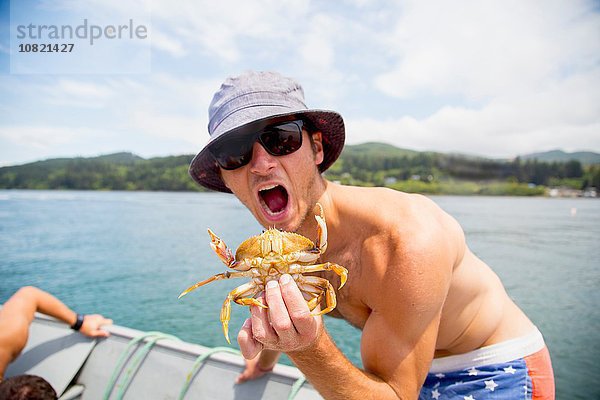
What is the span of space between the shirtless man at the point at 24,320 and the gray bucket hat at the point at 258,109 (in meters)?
3.05

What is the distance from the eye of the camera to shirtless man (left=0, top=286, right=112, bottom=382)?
4.29 meters

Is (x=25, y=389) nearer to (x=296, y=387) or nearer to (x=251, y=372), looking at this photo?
(x=251, y=372)

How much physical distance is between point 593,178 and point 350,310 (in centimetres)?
9000

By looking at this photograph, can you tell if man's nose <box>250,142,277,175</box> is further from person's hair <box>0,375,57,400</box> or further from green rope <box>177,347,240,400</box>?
person's hair <box>0,375,57,400</box>

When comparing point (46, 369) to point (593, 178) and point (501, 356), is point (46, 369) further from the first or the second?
point (593, 178)

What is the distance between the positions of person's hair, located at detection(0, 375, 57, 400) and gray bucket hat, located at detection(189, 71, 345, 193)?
92.1 inches

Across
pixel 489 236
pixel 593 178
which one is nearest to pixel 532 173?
pixel 593 178

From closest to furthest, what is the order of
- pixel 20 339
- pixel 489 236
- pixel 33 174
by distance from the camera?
1. pixel 20 339
2. pixel 489 236
3. pixel 33 174

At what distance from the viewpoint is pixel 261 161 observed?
2.46m

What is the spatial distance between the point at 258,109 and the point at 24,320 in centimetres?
403

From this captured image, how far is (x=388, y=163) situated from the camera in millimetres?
65500

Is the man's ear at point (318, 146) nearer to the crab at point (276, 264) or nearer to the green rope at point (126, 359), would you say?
the crab at point (276, 264)

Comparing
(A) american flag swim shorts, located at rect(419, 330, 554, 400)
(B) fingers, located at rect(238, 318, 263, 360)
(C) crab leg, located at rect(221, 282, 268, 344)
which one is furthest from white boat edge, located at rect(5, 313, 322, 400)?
(B) fingers, located at rect(238, 318, 263, 360)

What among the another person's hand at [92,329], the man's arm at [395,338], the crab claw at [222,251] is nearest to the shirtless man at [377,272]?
the man's arm at [395,338]
